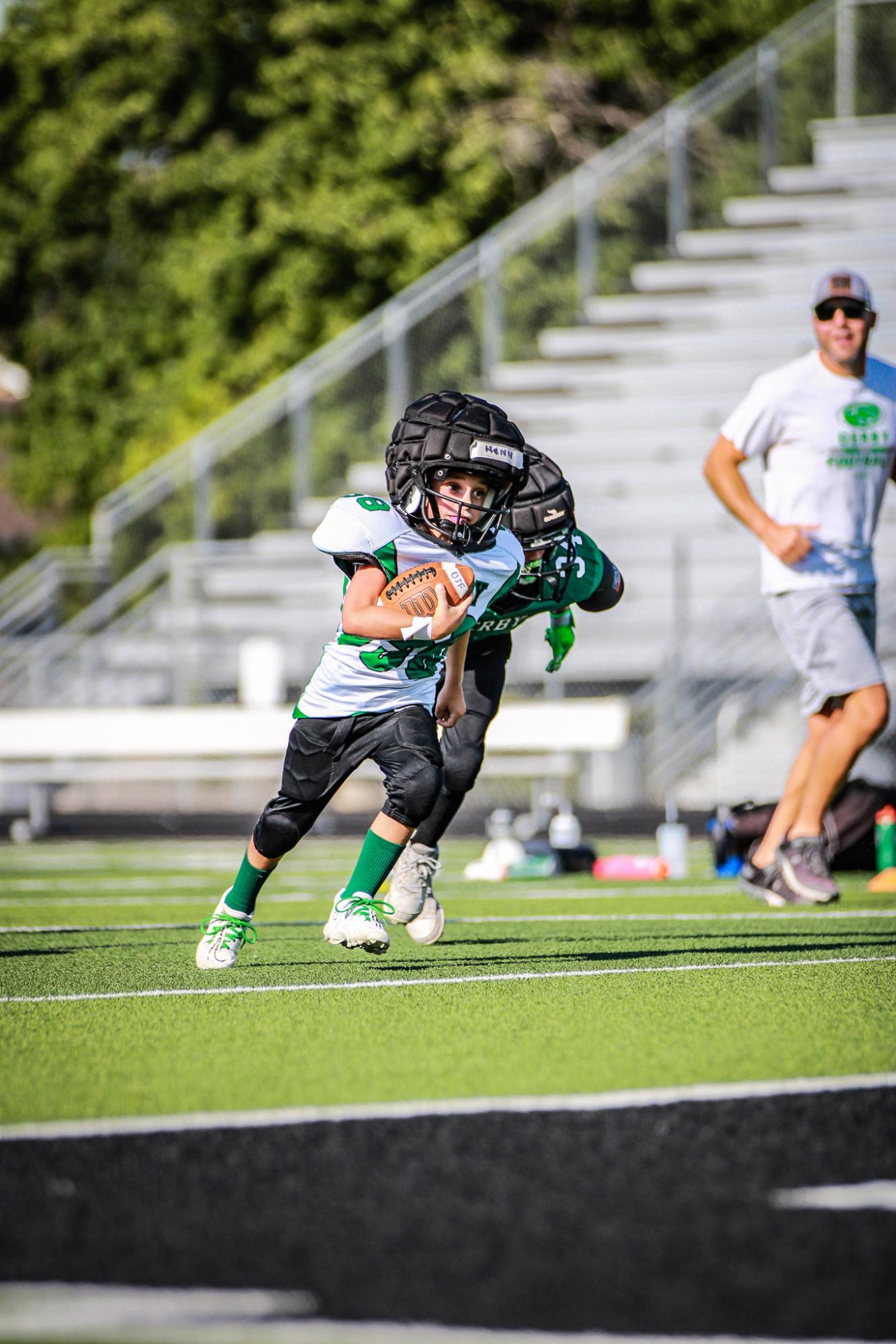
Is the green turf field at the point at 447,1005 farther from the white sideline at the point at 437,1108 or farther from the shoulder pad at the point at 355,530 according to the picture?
the shoulder pad at the point at 355,530

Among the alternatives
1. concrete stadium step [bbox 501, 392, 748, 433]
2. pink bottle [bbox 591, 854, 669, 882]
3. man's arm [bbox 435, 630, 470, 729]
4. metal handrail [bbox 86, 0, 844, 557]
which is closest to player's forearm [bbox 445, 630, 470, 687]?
man's arm [bbox 435, 630, 470, 729]

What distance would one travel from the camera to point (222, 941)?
5.29 meters

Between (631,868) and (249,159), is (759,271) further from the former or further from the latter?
(631,868)

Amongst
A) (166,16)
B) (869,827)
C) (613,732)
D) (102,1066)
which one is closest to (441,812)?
(102,1066)

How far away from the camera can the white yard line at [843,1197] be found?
2840 millimetres

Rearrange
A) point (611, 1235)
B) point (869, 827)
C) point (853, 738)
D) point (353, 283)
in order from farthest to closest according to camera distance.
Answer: point (353, 283) < point (869, 827) < point (853, 738) < point (611, 1235)

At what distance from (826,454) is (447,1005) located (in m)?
3.44

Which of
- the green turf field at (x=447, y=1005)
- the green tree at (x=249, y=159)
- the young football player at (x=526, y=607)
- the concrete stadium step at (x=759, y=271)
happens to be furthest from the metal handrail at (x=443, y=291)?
the young football player at (x=526, y=607)

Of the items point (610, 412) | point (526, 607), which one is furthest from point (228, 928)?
point (610, 412)

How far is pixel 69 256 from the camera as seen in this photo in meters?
26.4

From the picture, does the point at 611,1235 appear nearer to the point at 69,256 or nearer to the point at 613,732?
the point at 613,732

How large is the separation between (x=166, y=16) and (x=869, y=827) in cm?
1867

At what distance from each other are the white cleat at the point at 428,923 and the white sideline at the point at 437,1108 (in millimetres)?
2293

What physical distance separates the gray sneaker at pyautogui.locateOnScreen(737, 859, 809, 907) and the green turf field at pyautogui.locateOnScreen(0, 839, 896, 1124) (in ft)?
0.30
